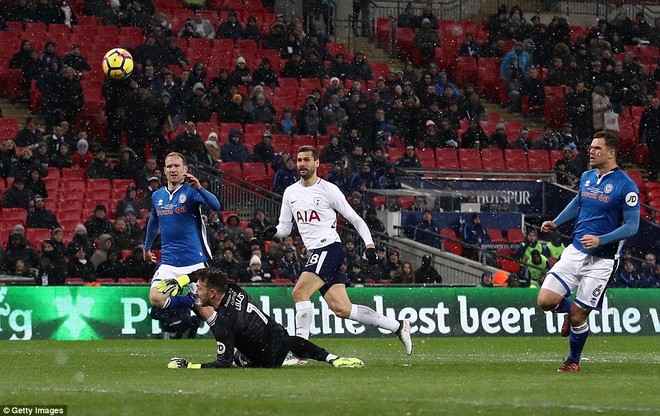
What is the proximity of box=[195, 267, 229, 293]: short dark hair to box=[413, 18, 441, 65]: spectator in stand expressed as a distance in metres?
24.2

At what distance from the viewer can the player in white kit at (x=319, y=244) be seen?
1399 centimetres

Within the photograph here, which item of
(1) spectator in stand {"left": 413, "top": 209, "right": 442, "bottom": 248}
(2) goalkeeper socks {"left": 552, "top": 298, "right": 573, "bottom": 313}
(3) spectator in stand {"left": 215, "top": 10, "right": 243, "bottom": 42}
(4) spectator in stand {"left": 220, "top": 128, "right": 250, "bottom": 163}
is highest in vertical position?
(3) spectator in stand {"left": 215, "top": 10, "right": 243, "bottom": 42}

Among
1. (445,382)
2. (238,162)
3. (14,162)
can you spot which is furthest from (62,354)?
(238,162)

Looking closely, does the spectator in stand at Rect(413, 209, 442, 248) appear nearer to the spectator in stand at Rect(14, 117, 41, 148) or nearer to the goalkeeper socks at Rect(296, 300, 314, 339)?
the spectator in stand at Rect(14, 117, 41, 148)

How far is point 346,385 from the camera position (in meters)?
10.6

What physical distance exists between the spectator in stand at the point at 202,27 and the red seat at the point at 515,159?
25.1 feet

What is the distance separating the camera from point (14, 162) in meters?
25.6

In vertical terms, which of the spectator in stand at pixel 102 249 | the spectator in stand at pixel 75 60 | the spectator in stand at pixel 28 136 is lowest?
the spectator in stand at pixel 102 249

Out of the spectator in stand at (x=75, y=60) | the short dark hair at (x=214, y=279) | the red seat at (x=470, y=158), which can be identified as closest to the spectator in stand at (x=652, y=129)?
the red seat at (x=470, y=158)

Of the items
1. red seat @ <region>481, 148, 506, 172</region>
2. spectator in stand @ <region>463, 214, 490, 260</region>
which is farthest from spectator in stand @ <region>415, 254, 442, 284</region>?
red seat @ <region>481, 148, 506, 172</region>

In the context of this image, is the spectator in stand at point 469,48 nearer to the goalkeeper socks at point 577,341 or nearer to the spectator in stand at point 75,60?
the spectator in stand at point 75,60

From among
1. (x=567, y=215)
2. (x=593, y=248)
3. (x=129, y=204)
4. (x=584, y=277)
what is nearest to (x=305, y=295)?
(x=567, y=215)

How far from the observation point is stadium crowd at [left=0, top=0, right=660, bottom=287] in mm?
24938

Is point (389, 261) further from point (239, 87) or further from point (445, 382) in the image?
point (445, 382)
